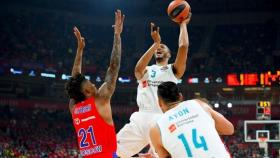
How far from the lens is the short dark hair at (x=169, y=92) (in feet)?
13.0

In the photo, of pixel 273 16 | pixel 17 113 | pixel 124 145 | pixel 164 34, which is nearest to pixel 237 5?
pixel 273 16

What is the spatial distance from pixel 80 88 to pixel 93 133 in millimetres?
503

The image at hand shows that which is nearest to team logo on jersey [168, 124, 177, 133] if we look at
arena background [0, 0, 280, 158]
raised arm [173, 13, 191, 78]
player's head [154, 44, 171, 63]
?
raised arm [173, 13, 191, 78]

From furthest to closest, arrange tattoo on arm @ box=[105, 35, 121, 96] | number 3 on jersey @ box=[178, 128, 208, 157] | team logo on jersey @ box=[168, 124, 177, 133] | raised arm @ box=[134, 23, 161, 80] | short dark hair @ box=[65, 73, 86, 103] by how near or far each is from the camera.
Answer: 1. raised arm @ box=[134, 23, 161, 80]
2. tattoo on arm @ box=[105, 35, 121, 96]
3. short dark hair @ box=[65, 73, 86, 103]
4. team logo on jersey @ box=[168, 124, 177, 133]
5. number 3 on jersey @ box=[178, 128, 208, 157]

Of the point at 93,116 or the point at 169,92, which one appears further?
the point at 93,116

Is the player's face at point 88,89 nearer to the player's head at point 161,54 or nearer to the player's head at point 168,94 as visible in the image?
the player's head at point 168,94

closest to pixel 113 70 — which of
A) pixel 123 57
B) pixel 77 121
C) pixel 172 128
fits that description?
pixel 77 121

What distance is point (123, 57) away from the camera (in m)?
35.6

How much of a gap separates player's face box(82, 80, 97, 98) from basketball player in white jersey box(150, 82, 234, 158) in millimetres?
1293

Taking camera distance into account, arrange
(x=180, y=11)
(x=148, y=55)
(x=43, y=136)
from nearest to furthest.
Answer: (x=180, y=11) → (x=148, y=55) → (x=43, y=136)

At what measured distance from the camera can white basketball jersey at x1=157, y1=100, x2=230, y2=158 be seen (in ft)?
12.5

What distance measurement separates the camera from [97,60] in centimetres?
3541

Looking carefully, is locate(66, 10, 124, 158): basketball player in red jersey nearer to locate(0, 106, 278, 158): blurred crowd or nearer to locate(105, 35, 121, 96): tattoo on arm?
locate(105, 35, 121, 96): tattoo on arm

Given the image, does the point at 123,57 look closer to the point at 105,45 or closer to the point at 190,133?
the point at 105,45
